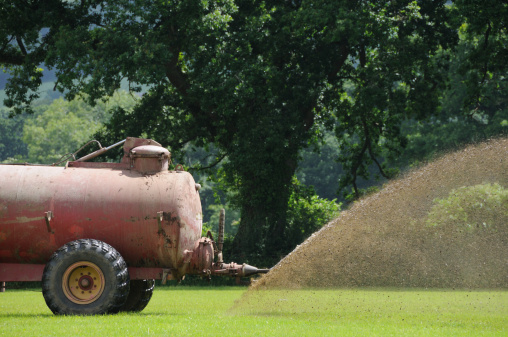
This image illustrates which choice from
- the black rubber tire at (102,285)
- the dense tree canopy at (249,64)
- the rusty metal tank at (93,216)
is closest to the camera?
the black rubber tire at (102,285)

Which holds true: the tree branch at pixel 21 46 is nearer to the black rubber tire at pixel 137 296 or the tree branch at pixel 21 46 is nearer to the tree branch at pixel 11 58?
the tree branch at pixel 11 58

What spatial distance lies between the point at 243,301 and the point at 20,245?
4836 millimetres

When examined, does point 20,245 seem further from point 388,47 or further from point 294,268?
point 388,47

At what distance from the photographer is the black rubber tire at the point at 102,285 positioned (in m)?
13.9

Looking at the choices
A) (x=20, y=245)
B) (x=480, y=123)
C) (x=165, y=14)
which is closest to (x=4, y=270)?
(x=20, y=245)

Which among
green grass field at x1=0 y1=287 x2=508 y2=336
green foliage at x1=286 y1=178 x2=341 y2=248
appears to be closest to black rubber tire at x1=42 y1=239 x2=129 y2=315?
green grass field at x1=0 y1=287 x2=508 y2=336

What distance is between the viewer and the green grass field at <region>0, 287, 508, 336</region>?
36.9 feet

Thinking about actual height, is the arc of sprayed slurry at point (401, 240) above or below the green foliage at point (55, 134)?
below

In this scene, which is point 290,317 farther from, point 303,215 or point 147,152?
point 303,215

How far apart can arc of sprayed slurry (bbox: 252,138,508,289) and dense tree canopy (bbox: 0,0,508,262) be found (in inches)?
411

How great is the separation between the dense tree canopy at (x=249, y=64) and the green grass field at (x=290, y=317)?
36.2ft

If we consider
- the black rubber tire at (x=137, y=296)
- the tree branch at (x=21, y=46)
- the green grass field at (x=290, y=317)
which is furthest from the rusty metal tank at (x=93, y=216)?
→ the tree branch at (x=21, y=46)

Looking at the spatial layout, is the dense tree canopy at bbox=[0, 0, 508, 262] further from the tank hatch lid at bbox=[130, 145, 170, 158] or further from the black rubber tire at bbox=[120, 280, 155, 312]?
the black rubber tire at bbox=[120, 280, 155, 312]

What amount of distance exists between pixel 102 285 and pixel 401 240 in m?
8.39
